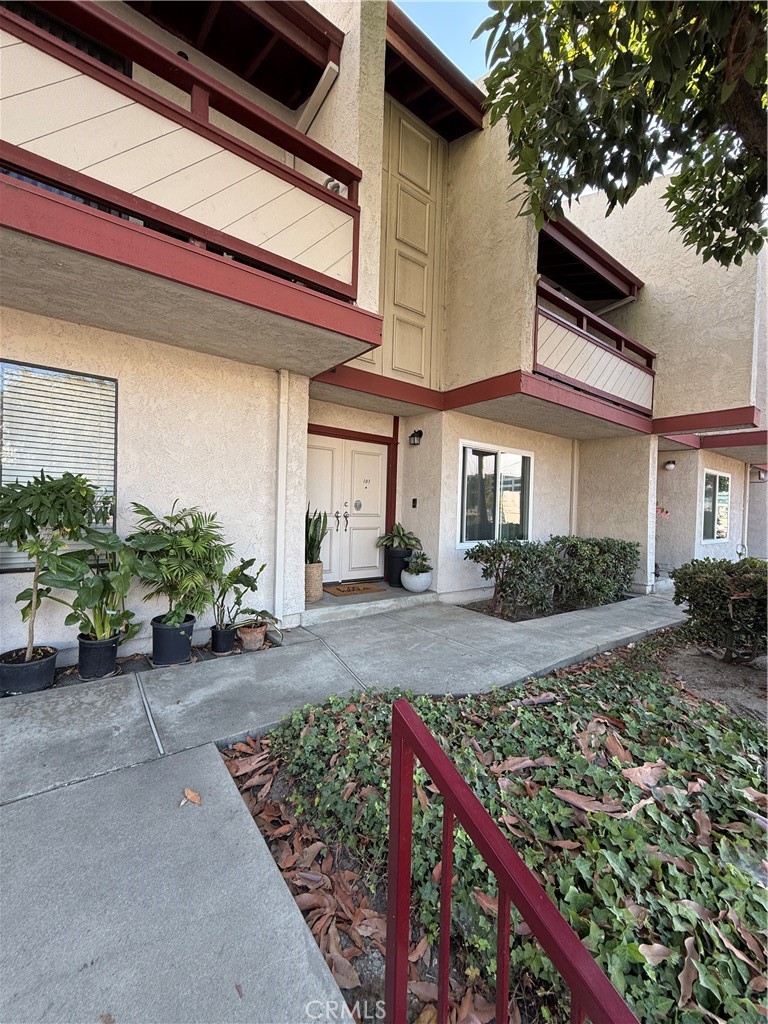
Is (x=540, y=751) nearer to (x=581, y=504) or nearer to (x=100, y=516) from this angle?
(x=100, y=516)

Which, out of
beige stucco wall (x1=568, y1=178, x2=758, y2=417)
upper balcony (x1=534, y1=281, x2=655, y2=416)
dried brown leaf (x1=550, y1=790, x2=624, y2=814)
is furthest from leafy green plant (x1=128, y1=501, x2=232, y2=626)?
beige stucco wall (x1=568, y1=178, x2=758, y2=417)

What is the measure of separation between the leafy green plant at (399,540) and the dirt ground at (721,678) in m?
3.28

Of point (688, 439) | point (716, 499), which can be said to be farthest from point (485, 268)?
point (716, 499)

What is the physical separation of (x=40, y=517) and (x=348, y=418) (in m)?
4.02

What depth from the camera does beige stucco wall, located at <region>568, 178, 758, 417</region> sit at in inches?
255

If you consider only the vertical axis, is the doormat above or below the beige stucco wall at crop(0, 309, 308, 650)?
below

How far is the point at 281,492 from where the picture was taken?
4.52m

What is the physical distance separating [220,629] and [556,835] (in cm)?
309

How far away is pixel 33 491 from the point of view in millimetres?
2938

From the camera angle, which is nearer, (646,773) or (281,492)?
(646,773)

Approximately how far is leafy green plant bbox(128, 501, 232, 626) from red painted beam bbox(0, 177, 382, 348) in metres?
1.88

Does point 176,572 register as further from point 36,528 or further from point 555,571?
point 555,571

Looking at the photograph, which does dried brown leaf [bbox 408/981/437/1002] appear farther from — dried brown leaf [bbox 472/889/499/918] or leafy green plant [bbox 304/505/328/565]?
leafy green plant [bbox 304/505/328/565]

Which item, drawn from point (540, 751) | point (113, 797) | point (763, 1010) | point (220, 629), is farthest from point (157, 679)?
point (763, 1010)
